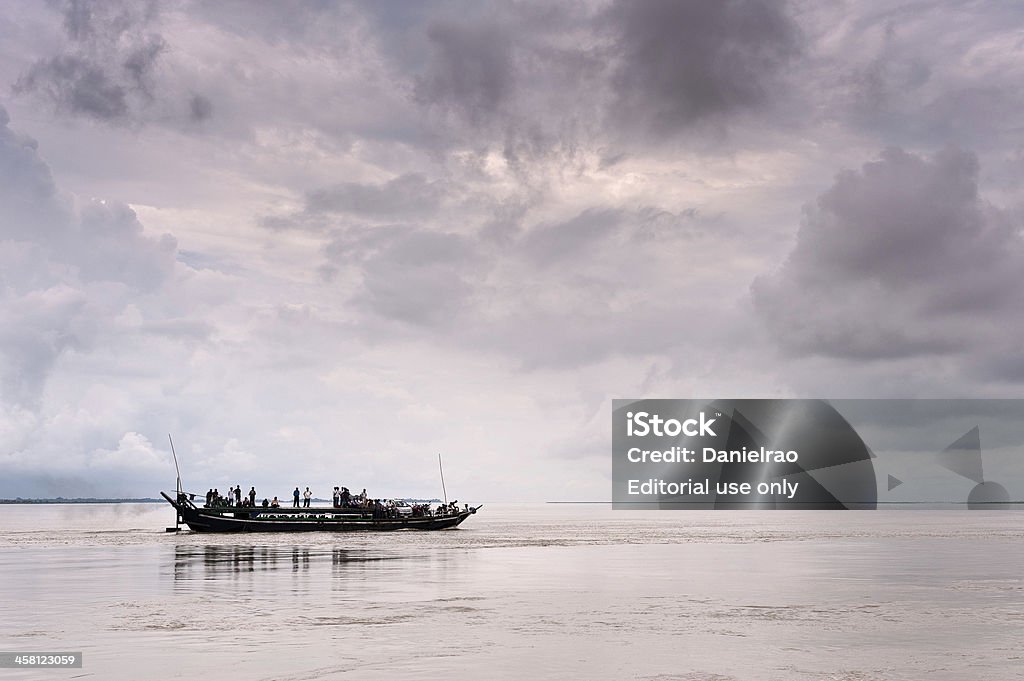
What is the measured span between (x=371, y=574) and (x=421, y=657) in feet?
85.9

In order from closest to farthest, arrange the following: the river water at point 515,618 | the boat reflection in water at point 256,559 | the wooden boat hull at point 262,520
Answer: the river water at point 515,618
the boat reflection in water at point 256,559
the wooden boat hull at point 262,520

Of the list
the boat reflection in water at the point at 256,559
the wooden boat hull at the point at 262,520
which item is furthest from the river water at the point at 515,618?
the wooden boat hull at the point at 262,520

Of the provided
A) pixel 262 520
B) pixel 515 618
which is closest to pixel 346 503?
pixel 262 520

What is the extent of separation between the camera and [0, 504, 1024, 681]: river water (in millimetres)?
23484

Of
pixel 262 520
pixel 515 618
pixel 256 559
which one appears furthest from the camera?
pixel 262 520

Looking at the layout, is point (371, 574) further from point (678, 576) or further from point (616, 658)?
point (616, 658)

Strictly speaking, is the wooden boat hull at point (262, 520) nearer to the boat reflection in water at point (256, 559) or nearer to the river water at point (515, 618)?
the boat reflection in water at point (256, 559)

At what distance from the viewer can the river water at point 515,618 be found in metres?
23.5

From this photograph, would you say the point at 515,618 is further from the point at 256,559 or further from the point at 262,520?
the point at 262,520

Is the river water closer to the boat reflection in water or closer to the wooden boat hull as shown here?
the boat reflection in water

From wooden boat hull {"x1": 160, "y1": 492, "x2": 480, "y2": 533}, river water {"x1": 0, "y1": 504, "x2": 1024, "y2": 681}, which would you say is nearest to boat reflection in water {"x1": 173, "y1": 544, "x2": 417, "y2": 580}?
river water {"x1": 0, "y1": 504, "x2": 1024, "y2": 681}

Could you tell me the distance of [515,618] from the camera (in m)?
32.8

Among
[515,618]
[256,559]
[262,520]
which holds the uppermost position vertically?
[515,618]

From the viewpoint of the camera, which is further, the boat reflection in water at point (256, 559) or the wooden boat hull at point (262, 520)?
the wooden boat hull at point (262, 520)
